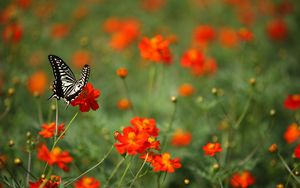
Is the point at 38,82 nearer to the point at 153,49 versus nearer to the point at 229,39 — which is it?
the point at 153,49

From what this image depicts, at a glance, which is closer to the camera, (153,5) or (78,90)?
(78,90)

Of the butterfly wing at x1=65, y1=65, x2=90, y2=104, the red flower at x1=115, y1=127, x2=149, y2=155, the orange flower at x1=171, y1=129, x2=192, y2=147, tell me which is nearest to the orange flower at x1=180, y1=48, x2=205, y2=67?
the orange flower at x1=171, y1=129, x2=192, y2=147

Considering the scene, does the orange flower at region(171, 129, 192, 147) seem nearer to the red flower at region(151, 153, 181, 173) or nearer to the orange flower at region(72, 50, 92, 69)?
the red flower at region(151, 153, 181, 173)

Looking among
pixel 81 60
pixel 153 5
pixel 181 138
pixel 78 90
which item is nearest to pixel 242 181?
pixel 181 138

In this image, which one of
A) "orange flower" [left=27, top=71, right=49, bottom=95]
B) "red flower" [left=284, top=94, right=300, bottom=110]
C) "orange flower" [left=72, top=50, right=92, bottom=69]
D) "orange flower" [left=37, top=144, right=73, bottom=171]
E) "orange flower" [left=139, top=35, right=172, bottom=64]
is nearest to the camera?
"orange flower" [left=37, top=144, right=73, bottom=171]

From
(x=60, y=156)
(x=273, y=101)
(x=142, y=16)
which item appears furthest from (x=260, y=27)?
(x=60, y=156)

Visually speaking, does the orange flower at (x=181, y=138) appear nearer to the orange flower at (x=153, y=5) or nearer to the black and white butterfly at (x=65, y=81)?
the black and white butterfly at (x=65, y=81)

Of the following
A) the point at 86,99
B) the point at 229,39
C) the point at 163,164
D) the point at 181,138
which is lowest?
the point at 181,138
